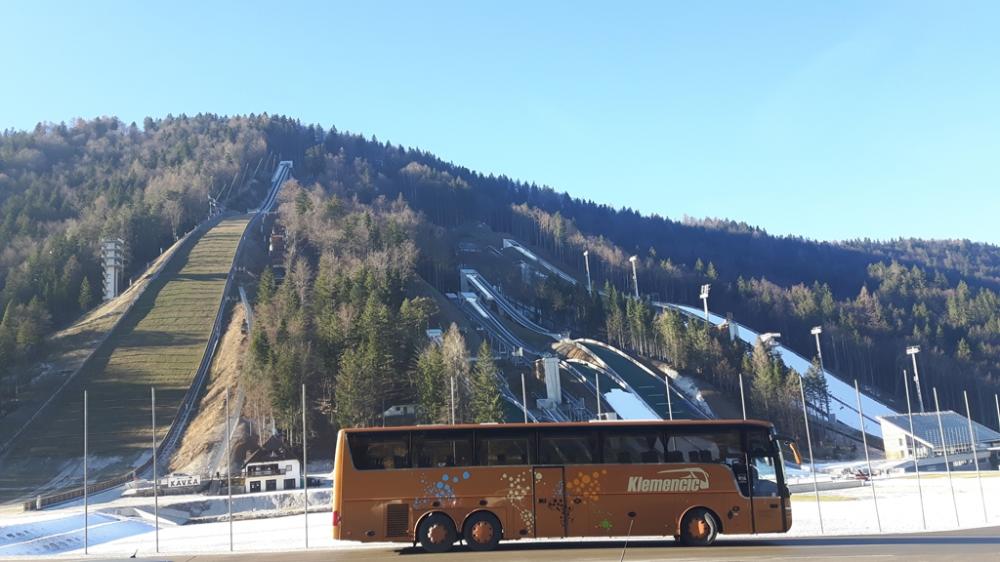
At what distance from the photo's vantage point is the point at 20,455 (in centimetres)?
6100

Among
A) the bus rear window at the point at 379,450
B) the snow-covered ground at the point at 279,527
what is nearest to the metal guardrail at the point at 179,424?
the snow-covered ground at the point at 279,527

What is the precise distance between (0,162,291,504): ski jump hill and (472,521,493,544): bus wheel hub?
40743mm

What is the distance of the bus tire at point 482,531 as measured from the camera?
64.4 ft

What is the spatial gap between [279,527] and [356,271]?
53.1m

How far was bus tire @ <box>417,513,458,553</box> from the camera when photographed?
19484mm

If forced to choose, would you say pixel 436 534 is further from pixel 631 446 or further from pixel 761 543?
pixel 761 543

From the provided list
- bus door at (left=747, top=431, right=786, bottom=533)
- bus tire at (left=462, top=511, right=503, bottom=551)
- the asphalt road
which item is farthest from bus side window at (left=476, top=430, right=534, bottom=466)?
bus door at (left=747, top=431, right=786, bottom=533)

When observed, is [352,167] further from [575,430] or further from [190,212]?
[575,430]

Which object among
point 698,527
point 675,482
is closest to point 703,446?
point 675,482

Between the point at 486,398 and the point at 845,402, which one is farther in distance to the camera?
the point at 845,402

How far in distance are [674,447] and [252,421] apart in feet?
167

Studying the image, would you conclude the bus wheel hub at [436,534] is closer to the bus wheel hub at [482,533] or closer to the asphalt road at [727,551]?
the asphalt road at [727,551]

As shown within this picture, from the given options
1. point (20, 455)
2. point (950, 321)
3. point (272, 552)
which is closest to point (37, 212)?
point (20, 455)

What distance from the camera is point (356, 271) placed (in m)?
85.4
